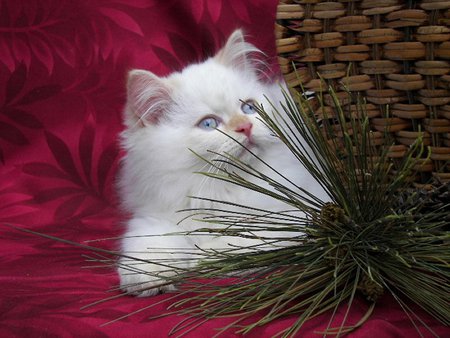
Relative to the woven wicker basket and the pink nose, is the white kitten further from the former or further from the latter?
the woven wicker basket

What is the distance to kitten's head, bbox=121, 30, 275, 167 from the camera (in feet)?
3.47

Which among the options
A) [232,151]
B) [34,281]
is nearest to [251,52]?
[232,151]

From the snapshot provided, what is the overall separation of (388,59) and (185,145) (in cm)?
39

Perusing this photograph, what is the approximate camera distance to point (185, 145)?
1.08 metres

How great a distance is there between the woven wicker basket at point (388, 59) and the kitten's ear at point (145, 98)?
263 mm

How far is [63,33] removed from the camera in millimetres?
1621

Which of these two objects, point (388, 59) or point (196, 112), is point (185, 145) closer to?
point (196, 112)

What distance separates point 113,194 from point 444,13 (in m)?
0.99

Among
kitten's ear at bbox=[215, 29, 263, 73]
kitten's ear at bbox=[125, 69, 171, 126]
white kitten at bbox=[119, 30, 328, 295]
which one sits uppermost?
kitten's ear at bbox=[215, 29, 263, 73]

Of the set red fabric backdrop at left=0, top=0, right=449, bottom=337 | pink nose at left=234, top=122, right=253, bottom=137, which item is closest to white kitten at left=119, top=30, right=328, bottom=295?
pink nose at left=234, top=122, right=253, bottom=137

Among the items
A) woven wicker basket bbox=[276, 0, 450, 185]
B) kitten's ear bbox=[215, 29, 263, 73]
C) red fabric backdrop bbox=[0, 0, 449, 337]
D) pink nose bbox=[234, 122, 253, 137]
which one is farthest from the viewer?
red fabric backdrop bbox=[0, 0, 449, 337]

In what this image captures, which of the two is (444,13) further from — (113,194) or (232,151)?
(113,194)

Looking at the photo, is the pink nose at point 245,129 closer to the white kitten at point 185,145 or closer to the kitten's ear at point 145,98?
the white kitten at point 185,145

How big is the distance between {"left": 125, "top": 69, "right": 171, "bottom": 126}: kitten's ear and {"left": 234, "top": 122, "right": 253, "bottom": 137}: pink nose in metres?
0.17
